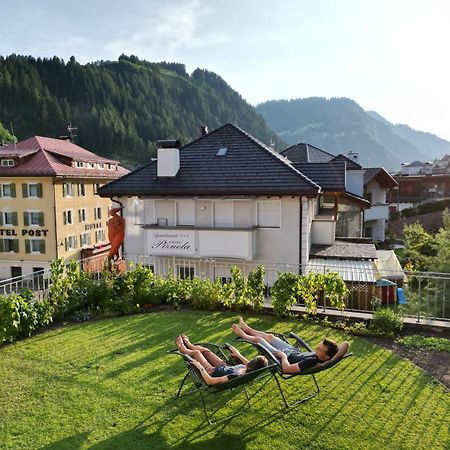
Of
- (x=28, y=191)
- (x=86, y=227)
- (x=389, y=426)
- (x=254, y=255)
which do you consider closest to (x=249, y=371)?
(x=389, y=426)

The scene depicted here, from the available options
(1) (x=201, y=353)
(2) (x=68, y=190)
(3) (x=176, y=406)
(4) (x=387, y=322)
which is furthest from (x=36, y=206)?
(3) (x=176, y=406)

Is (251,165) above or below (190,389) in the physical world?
above

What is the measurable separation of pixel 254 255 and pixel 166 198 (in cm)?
430

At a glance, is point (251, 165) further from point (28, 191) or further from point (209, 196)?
point (28, 191)

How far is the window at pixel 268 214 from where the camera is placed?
16.5m

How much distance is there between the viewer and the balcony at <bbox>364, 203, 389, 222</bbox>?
118ft

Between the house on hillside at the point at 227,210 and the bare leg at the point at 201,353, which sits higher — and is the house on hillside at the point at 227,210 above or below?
above

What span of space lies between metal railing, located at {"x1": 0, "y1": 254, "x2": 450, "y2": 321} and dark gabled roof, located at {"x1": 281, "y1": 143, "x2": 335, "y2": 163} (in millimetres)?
10419

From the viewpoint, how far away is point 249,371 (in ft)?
17.7

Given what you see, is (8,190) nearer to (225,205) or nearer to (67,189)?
(67,189)

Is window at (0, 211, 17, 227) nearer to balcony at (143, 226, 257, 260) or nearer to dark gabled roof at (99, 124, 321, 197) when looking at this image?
dark gabled roof at (99, 124, 321, 197)

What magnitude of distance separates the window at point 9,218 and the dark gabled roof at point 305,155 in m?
24.6

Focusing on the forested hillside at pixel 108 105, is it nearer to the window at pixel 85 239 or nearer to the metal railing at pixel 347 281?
the window at pixel 85 239

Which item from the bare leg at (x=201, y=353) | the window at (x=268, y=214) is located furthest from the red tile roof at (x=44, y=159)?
the bare leg at (x=201, y=353)
